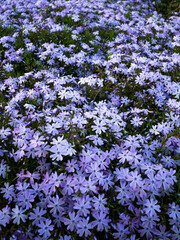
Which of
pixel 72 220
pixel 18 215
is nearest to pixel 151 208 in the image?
pixel 72 220

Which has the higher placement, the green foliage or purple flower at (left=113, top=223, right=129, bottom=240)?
the green foliage

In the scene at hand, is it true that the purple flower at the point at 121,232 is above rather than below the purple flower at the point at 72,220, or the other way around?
below

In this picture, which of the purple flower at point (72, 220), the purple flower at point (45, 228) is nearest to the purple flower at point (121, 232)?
the purple flower at point (72, 220)

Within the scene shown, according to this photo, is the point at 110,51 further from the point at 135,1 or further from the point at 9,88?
the point at 135,1

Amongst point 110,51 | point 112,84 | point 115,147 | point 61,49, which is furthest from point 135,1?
point 115,147

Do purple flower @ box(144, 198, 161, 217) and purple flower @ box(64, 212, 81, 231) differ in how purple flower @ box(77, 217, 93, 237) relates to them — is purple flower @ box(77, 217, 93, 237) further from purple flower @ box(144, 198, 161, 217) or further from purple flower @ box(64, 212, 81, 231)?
purple flower @ box(144, 198, 161, 217)

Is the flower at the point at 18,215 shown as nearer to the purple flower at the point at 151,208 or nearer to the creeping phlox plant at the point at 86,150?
the creeping phlox plant at the point at 86,150

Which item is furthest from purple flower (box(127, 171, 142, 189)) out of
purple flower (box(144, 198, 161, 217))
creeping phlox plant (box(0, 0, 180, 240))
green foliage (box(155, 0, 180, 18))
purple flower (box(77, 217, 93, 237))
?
green foliage (box(155, 0, 180, 18))

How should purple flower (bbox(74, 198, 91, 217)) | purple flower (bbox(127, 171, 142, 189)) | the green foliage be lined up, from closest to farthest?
purple flower (bbox(74, 198, 91, 217))
purple flower (bbox(127, 171, 142, 189))
the green foliage
